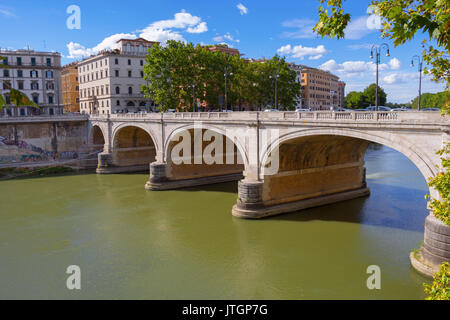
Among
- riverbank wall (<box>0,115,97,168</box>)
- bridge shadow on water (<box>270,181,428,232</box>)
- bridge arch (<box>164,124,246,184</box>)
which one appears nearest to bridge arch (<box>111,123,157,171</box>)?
riverbank wall (<box>0,115,97,168</box>)

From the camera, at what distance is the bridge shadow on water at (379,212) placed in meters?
19.5

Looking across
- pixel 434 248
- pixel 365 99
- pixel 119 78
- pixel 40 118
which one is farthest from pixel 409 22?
pixel 365 99

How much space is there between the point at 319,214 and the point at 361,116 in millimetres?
6861

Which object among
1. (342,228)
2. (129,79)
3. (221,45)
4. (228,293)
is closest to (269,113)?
(342,228)

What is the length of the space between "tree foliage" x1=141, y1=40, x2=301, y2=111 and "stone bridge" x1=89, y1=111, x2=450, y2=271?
6864 millimetres

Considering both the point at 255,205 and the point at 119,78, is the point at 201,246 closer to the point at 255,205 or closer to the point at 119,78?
the point at 255,205

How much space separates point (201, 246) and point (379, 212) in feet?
33.9

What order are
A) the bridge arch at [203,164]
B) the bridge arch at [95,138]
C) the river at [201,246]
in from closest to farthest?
the river at [201,246] < the bridge arch at [203,164] < the bridge arch at [95,138]

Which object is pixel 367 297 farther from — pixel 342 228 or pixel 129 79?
pixel 129 79

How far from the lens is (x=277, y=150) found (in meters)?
20.9

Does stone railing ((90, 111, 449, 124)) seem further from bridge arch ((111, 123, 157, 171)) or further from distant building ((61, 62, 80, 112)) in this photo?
distant building ((61, 62, 80, 112))

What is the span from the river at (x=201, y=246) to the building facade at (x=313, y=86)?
191 feet

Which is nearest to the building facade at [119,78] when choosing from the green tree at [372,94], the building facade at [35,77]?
the building facade at [35,77]

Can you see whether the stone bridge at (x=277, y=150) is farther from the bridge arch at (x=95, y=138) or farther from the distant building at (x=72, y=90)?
the distant building at (x=72, y=90)
